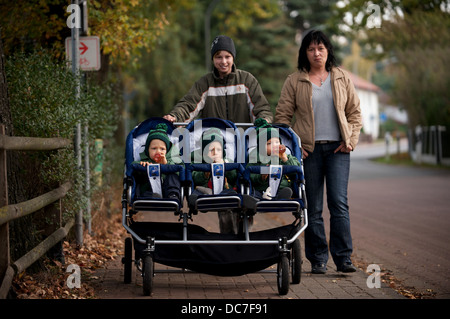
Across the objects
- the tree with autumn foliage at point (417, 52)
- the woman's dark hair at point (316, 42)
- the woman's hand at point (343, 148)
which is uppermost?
the tree with autumn foliage at point (417, 52)

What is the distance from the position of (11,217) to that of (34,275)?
139 cm

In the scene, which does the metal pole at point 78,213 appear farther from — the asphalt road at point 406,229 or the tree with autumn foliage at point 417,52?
the tree with autumn foliage at point 417,52

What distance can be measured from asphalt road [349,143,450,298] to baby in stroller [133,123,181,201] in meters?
2.40

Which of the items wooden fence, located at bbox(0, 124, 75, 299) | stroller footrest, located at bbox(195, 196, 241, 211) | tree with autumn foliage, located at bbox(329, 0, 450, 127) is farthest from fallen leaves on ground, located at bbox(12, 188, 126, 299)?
tree with autumn foliage, located at bbox(329, 0, 450, 127)

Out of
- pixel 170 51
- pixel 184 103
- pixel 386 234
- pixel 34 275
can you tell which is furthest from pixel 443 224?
pixel 170 51

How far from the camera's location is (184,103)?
7281 mm

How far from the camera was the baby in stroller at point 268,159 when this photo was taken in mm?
6340

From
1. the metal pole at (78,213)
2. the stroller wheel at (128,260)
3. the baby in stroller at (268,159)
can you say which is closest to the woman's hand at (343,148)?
the baby in stroller at (268,159)

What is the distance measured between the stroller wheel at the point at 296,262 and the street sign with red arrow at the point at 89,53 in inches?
154

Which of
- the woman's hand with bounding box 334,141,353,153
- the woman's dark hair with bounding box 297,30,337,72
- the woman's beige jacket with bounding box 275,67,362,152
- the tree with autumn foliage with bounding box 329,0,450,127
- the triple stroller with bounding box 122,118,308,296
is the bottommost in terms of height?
the triple stroller with bounding box 122,118,308,296

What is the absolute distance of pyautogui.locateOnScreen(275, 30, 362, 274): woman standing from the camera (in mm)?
7168

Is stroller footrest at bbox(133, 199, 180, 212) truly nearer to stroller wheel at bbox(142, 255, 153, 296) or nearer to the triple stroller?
the triple stroller

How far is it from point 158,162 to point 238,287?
133cm
